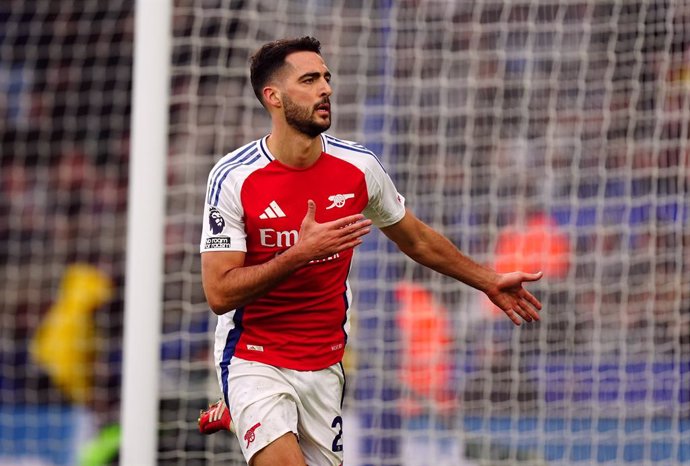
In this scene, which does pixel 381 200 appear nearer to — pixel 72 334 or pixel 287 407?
pixel 287 407

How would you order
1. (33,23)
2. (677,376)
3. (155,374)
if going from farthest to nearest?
(33,23), (677,376), (155,374)

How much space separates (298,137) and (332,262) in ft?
1.73

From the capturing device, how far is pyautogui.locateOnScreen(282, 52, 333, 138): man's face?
14.7 feet

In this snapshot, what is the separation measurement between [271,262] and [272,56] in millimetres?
911

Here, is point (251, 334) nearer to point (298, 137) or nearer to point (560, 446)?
point (298, 137)

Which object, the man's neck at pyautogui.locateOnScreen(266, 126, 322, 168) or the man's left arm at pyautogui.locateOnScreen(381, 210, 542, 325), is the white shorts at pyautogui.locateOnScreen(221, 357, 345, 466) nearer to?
the man's left arm at pyautogui.locateOnScreen(381, 210, 542, 325)

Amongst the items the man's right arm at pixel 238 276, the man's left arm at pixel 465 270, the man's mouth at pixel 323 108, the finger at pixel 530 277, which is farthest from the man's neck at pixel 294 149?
the finger at pixel 530 277

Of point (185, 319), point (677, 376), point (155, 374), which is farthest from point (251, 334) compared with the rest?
point (677, 376)

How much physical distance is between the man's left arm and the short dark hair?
2.74 feet

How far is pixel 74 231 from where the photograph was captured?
9180 mm

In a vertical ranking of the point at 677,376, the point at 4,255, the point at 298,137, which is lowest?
the point at 677,376

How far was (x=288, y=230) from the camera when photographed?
4.48 meters

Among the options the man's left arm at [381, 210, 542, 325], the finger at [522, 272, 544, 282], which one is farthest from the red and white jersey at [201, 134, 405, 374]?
the finger at [522, 272, 544, 282]

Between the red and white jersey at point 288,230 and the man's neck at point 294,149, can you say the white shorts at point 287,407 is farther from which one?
the man's neck at point 294,149
